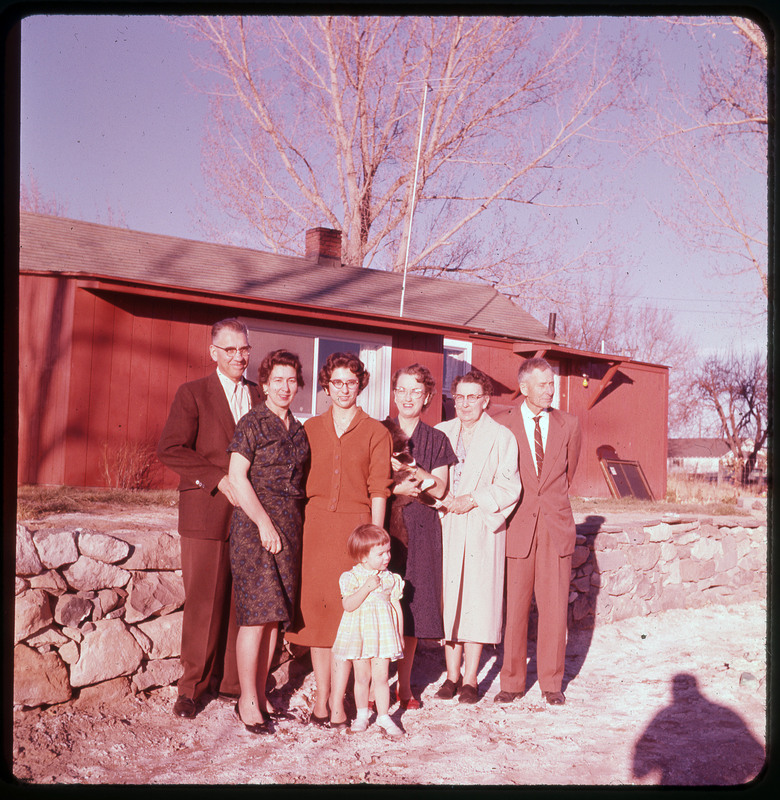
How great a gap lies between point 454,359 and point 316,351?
311cm

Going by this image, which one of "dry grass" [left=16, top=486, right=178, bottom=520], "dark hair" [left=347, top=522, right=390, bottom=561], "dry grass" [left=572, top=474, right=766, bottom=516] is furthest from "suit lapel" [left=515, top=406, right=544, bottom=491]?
"dry grass" [left=572, top=474, right=766, bottom=516]

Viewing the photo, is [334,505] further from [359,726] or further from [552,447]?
[552,447]

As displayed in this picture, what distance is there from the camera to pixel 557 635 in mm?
4980

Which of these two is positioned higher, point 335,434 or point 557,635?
point 335,434

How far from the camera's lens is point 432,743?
13.8 ft

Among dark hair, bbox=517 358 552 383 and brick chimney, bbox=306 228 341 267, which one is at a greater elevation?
brick chimney, bbox=306 228 341 267

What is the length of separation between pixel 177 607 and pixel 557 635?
2239 mm

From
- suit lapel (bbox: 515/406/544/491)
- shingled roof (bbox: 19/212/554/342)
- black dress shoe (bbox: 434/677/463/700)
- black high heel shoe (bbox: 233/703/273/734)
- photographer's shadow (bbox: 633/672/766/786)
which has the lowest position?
photographer's shadow (bbox: 633/672/766/786)

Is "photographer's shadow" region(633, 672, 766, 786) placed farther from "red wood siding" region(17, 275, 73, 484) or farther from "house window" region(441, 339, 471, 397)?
"house window" region(441, 339, 471, 397)

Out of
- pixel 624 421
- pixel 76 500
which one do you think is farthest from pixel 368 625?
pixel 624 421

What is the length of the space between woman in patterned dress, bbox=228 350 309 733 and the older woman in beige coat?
3.44ft

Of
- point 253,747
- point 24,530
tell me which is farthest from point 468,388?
point 24,530

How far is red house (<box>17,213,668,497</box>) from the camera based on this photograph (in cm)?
1013

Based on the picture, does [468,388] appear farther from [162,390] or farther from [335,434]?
[162,390]
